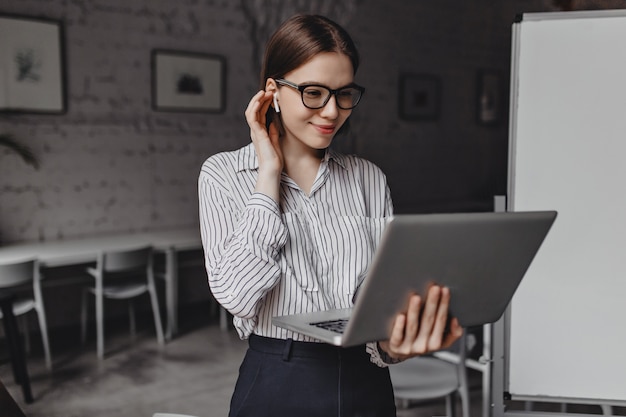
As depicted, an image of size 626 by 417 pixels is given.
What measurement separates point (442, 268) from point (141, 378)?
10.8 ft

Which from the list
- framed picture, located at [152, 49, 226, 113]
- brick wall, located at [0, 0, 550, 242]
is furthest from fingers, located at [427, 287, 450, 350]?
framed picture, located at [152, 49, 226, 113]

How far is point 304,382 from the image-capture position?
1.13 metres

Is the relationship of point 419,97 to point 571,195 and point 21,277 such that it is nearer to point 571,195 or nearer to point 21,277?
point 21,277

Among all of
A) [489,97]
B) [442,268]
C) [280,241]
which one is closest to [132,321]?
[280,241]

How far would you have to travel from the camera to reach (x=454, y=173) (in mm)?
7438

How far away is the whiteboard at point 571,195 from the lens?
1.77 meters

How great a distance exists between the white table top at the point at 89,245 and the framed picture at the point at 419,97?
3.05 meters

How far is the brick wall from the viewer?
186 inches

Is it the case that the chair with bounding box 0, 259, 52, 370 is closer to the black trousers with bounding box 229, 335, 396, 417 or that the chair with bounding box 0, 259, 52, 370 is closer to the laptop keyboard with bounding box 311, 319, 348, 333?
the black trousers with bounding box 229, 335, 396, 417

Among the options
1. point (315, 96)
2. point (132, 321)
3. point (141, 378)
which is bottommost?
point (141, 378)

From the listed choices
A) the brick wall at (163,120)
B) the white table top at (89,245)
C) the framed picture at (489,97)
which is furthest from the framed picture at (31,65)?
the framed picture at (489,97)

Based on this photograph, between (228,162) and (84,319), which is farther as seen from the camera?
(84,319)

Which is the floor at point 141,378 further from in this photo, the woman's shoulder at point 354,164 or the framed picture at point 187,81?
the woman's shoulder at point 354,164

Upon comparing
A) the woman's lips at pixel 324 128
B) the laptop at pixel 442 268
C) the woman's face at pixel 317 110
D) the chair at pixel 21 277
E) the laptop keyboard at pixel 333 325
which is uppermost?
the woman's face at pixel 317 110
